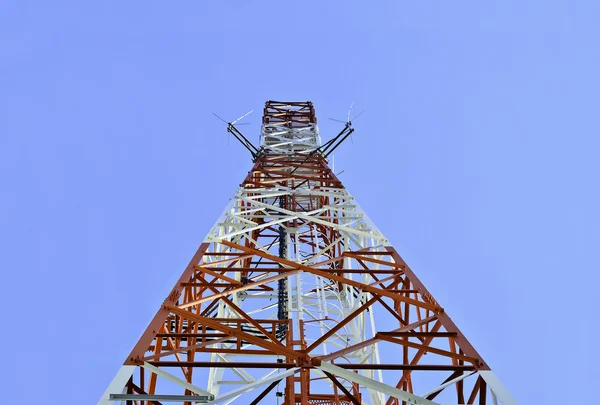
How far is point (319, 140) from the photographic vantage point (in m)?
23.3

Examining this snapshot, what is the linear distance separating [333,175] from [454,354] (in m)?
11.7

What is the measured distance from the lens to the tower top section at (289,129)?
23.3 m

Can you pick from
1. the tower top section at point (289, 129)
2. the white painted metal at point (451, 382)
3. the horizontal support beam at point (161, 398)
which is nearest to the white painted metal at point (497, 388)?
the white painted metal at point (451, 382)

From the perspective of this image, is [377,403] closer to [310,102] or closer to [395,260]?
[395,260]

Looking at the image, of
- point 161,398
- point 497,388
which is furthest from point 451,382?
point 161,398

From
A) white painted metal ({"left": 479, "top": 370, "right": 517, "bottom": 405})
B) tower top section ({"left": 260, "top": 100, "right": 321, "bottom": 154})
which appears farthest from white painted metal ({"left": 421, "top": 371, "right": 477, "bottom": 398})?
tower top section ({"left": 260, "top": 100, "right": 321, "bottom": 154})

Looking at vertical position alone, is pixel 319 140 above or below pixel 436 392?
above

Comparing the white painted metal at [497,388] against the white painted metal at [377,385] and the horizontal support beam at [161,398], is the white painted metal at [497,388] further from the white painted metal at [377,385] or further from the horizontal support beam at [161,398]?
the horizontal support beam at [161,398]

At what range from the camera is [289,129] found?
83.7ft

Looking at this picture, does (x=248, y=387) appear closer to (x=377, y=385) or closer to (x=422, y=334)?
(x=377, y=385)

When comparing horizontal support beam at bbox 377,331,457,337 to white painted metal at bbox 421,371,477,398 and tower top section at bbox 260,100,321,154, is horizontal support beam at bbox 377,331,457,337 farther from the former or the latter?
tower top section at bbox 260,100,321,154

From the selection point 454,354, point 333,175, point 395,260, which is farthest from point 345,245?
point 454,354

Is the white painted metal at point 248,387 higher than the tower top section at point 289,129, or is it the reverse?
the tower top section at point 289,129

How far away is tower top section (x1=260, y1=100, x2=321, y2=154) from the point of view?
917 inches
